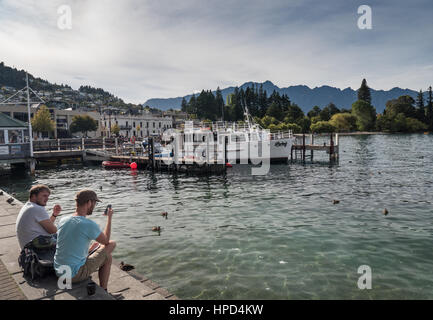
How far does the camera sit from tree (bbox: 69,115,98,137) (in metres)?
92.5

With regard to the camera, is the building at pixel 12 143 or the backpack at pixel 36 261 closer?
the backpack at pixel 36 261

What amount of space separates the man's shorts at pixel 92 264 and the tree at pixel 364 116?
494 feet

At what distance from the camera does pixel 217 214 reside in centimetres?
1487

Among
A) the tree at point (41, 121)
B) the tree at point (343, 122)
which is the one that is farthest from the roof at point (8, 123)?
the tree at point (343, 122)

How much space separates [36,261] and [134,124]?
118651 mm

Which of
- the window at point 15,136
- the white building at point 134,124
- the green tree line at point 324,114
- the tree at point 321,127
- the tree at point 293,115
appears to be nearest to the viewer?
the window at point 15,136

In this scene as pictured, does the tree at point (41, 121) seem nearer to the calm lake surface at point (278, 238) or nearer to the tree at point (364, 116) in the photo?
the calm lake surface at point (278, 238)

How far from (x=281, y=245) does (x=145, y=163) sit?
28.4 metres

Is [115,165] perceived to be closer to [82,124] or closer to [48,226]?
[48,226]

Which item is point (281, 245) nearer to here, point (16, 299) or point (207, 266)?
point (207, 266)

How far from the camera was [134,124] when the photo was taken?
391 feet

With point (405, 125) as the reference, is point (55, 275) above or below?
below

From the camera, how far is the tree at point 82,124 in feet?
303

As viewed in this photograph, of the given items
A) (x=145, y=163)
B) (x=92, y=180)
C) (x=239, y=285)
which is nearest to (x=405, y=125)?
(x=145, y=163)
